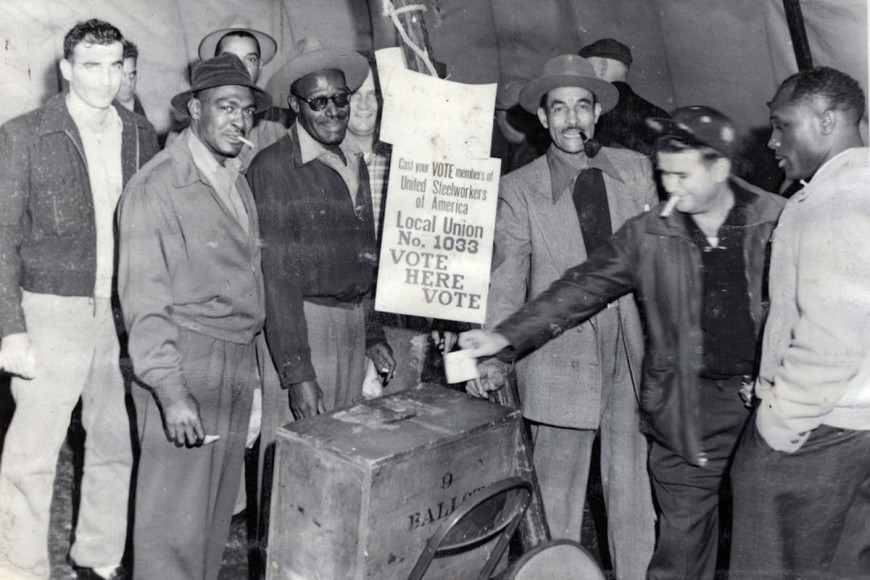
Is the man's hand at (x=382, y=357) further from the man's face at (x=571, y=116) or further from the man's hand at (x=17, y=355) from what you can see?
the man's hand at (x=17, y=355)

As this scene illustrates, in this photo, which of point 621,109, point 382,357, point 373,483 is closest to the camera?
point 373,483

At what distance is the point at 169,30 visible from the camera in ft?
8.82

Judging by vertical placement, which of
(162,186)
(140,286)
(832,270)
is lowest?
(140,286)

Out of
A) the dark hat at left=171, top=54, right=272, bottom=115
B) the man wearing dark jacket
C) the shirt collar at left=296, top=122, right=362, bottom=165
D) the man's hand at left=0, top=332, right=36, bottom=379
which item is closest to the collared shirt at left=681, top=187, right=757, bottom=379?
the shirt collar at left=296, top=122, right=362, bottom=165

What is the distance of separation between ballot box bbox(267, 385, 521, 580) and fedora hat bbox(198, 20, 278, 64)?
53.4 inches

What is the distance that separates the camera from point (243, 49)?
276 centimetres

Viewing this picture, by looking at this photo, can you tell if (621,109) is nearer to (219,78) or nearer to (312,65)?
(312,65)

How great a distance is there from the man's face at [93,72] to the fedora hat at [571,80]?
1.41m

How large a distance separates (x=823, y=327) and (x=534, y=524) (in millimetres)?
1084

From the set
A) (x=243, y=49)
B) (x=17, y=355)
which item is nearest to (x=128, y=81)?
(x=243, y=49)

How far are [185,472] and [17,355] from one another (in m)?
0.70

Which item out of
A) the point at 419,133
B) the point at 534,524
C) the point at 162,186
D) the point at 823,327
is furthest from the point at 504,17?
the point at 534,524

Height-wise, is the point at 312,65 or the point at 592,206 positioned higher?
the point at 312,65

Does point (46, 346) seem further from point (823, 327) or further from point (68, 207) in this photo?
point (823, 327)
